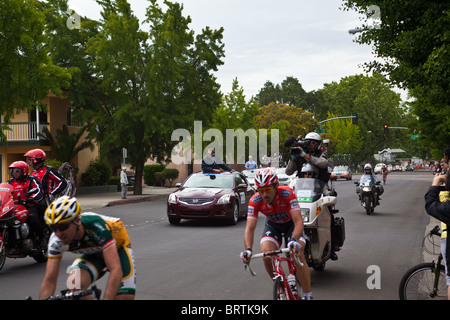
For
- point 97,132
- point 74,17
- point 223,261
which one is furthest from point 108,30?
point 223,261

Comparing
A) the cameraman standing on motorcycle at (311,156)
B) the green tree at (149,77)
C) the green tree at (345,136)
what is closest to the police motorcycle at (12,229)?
the cameraman standing on motorcycle at (311,156)

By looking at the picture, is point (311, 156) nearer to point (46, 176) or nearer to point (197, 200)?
point (46, 176)

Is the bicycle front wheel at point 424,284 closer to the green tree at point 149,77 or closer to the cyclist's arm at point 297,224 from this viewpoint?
the cyclist's arm at point 297,224

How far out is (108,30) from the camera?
27656mm

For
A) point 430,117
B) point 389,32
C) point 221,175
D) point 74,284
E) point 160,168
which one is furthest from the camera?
point 160,168

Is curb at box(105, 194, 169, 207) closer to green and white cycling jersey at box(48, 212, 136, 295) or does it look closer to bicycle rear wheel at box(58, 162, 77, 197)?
bicycle rear wheel at box(58, 162, 77, 197)

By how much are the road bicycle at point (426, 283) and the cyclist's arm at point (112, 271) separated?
3.16 m

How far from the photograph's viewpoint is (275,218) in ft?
19.5

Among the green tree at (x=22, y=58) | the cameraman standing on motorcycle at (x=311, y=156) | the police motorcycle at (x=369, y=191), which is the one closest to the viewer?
the cameraman standing on motorcycle at (x=311, y=156)

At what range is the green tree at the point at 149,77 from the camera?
27719 millimetres

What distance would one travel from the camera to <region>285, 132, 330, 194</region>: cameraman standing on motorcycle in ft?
26.7

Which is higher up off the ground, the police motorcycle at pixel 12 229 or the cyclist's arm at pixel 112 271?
the cyclist's arm at pixel 112 271
